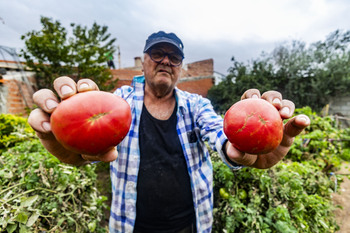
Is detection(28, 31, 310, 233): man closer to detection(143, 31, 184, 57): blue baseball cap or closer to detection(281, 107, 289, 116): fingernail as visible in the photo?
detection(143, 31, 184, 57): blue baseball cap

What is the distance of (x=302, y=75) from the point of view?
10586mm

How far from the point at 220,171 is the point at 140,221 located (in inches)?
38.3

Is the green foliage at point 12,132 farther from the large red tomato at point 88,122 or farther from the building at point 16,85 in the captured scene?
the building at point 16,85

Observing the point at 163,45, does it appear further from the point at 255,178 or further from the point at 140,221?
the point at 255,178

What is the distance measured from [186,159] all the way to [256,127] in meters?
0.74

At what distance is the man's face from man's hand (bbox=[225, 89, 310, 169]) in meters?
Answer: 0.77

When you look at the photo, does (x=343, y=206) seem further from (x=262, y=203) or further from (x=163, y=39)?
(x=163, y=39)

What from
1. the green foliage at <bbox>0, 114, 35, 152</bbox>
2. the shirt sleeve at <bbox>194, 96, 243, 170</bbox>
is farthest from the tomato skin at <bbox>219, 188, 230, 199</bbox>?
the green foliage at <bbox>0, 114, 35, 152</bbox>

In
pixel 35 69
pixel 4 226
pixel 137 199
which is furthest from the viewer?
pixel 35 69

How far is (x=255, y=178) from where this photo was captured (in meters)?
2.01

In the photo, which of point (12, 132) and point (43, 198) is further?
point (12, 132)

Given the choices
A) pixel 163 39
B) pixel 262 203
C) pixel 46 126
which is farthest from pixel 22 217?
pixel 262 203

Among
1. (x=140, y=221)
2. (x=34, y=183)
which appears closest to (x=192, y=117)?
(x=140, y=221)

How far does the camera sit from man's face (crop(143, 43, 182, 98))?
168 centimetres
